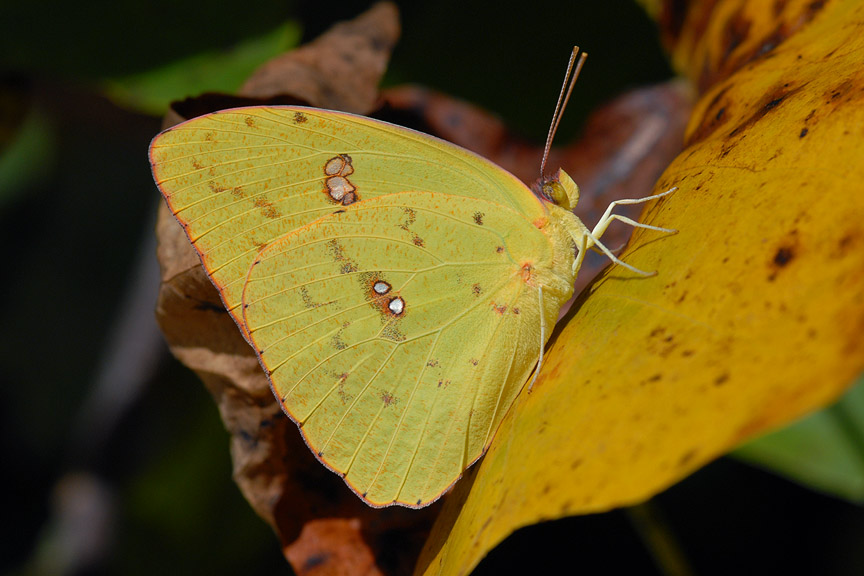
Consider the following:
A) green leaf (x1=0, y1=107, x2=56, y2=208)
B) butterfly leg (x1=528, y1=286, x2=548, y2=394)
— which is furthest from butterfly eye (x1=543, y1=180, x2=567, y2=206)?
green leaf (x1=0, y1=107, x2=56, y2=208)

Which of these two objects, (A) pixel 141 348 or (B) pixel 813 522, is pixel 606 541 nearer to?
(B) pixel 813 522

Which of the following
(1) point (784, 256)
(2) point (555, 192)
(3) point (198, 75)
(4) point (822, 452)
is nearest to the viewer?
(1) point (784, 256)

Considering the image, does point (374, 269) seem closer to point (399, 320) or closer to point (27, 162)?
point (399, 320)

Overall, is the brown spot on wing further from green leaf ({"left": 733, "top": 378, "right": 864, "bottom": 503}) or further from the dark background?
green leaf ({"left": 733, "top": 378, "right": 864, "bottom": 503})

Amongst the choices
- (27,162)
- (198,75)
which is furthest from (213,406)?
(27,162)

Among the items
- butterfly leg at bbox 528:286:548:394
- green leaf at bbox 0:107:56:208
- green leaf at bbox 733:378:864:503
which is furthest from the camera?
green leaf at bbox 0:107:56:208

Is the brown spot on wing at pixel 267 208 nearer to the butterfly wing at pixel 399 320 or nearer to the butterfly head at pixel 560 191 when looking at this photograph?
the butterfly wing at pixel 399 320
